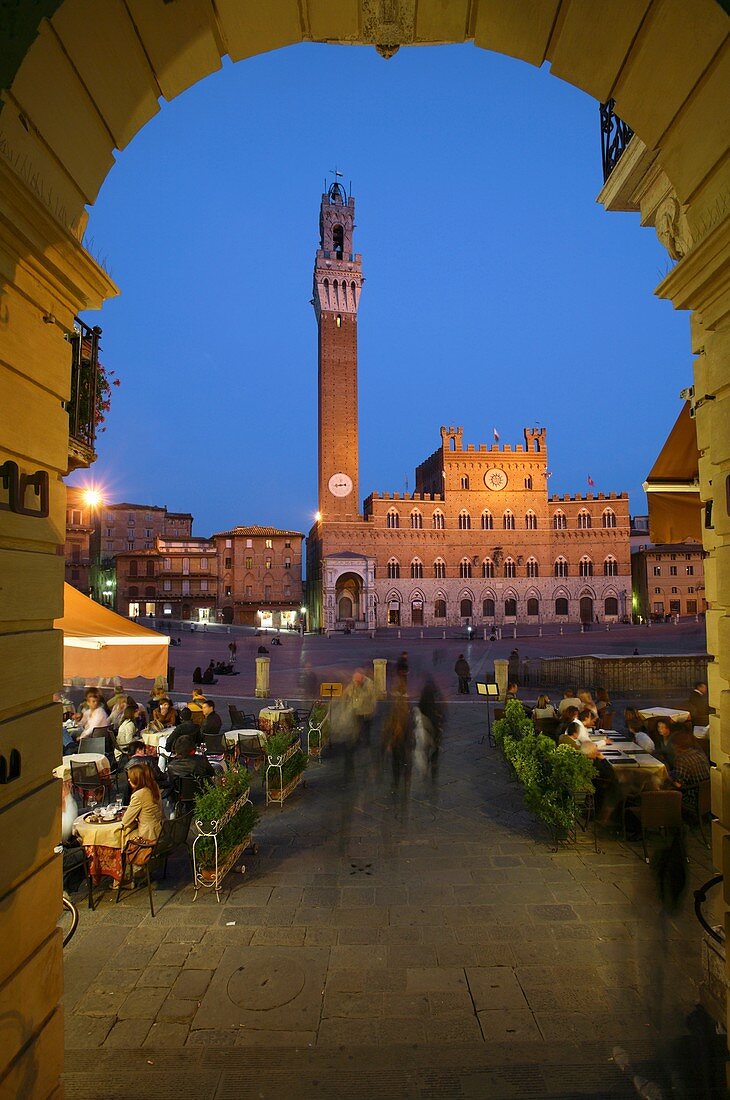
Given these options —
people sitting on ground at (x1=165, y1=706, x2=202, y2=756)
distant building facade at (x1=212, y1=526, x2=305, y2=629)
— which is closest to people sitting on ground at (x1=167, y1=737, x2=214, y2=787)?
people sitting on ground at (x1=165, y1=706, x2=202, y2=756)

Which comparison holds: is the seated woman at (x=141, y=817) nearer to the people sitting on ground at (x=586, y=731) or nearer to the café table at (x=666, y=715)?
the people sitting on ground at (x=586, y=731)

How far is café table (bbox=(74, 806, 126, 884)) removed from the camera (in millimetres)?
5438

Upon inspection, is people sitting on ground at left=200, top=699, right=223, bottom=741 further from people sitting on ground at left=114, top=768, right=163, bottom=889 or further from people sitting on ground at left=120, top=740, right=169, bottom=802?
people sitting on ground at left=114, top=768, right=163, bottom=889

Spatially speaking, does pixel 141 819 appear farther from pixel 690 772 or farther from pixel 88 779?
pixel 690 772

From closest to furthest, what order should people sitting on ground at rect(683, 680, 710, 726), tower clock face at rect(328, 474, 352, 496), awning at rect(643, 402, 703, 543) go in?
1. awning at rect(643, 402, 703, 543)
2. people sitting on ground at rect(683, 680, 710, 726)
3. tower clock face at rect(328, 474, 352, 496)

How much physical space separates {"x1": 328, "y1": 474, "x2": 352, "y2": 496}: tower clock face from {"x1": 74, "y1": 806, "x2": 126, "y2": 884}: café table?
46.1 metres

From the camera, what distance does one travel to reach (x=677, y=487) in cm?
459

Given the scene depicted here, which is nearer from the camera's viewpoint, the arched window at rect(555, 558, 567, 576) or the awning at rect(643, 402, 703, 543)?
the awning at rect(643, 402, 703, 543)

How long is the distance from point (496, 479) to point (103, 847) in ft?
164

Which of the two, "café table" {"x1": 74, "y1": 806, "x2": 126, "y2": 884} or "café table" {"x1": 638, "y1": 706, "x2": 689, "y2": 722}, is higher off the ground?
"café table" {"x1": 638, "y1": 706, "x2": 689, "y2": 722}

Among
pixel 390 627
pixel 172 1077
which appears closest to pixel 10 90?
pixel 172 1077

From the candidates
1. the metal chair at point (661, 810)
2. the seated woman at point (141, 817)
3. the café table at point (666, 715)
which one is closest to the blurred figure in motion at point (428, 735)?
the café table at point (666, 715)

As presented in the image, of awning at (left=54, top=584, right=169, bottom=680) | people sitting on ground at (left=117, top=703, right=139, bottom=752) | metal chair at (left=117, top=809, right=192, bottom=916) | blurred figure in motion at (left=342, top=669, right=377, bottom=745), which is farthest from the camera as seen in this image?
blurred figure in motion at (left=342, top=669, right=377, bottom=745)

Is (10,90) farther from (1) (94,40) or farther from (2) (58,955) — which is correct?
(2) (58,955)
